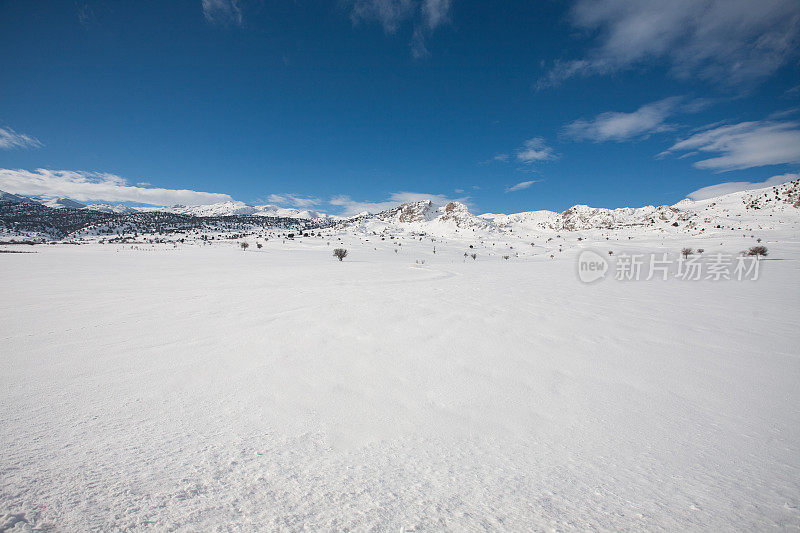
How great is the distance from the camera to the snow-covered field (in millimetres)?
1524

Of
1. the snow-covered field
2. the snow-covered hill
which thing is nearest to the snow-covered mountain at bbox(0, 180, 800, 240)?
the snow-covered hill

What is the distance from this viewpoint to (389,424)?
2.31 metres

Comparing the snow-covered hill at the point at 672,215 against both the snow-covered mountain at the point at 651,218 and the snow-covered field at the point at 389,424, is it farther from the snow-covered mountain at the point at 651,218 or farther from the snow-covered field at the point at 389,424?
the snow-covered field at the point at 389,424

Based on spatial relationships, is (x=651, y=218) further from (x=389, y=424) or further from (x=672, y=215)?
(x=389, y=424)

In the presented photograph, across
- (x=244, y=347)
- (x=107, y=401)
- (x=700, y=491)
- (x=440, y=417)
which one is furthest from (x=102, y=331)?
(x=700, y=491)

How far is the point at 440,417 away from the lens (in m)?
2.43

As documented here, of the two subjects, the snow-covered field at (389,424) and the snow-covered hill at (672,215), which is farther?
the snow-covered hill at (672,215)

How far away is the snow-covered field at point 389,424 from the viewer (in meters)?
1.52

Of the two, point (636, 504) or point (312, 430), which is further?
point (312, 430)

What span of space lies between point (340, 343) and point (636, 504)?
329 cm

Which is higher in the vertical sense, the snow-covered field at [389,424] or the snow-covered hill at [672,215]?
the snow-covered hill at [672,215]

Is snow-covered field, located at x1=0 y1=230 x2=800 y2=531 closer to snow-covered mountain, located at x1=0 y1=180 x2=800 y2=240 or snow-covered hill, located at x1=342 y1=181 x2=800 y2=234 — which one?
snow-covered mountain, located at x1=0 y1=180 x2=800 y2=240

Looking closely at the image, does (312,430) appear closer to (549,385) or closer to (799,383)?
(549,385)

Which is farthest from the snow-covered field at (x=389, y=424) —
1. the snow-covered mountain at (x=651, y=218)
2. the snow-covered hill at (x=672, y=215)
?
the snow-covered hill at (x=672, y=215)
